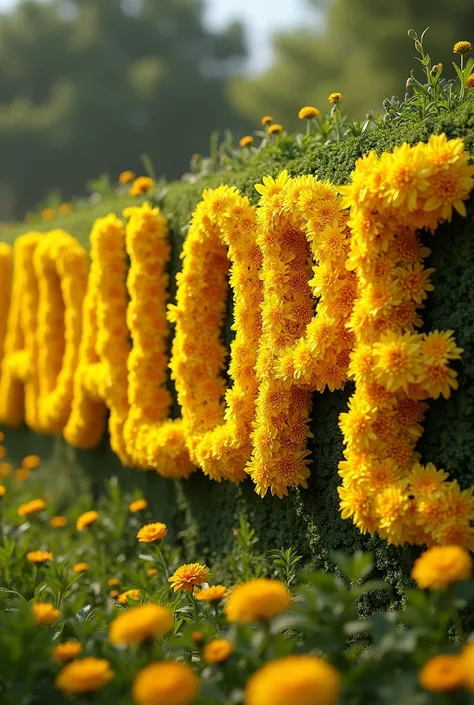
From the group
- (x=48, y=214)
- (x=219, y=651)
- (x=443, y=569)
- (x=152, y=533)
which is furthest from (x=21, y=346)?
(x=443, y=569)

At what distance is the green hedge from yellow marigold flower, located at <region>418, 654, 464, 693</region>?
41.6 inches

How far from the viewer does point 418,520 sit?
2461 millimetres

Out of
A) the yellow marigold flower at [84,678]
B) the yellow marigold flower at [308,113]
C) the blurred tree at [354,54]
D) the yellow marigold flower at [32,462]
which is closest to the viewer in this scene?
the yellow marigold flower at [84,678]

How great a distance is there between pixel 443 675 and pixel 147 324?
3066 mm

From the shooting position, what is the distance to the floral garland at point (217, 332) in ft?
11.1

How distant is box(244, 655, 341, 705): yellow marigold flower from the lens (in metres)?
1.34

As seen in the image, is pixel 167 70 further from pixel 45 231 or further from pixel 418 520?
pixel 418 520

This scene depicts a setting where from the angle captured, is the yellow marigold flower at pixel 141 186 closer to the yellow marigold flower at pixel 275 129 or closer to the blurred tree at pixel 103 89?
the yellow marigold flower at pixel 275 129

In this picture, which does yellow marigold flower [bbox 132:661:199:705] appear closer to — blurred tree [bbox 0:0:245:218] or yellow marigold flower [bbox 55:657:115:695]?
yellow marigold flower [bbox 55:657:115:695]

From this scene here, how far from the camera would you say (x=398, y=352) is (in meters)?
2.48

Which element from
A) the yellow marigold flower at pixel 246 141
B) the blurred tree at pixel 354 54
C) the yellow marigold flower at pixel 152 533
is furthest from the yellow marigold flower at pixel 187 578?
the blurred tree at pixel 354 54

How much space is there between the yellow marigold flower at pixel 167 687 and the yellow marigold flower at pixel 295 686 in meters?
0.13

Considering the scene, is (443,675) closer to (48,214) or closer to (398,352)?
(398,352)

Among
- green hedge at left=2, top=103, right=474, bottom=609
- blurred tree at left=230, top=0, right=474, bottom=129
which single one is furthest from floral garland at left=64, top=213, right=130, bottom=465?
blurred tree at left=230, top=0, right=474, bottom=129
